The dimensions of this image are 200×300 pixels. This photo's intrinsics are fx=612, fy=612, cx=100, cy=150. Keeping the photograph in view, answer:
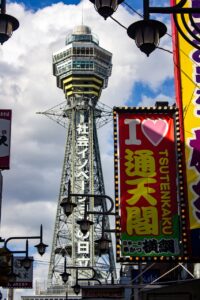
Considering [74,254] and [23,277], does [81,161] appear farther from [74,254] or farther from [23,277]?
[23,277]

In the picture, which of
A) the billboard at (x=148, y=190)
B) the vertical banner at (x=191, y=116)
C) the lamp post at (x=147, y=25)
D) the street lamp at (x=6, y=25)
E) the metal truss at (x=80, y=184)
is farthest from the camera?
the metal truss at (x=80, y=184)

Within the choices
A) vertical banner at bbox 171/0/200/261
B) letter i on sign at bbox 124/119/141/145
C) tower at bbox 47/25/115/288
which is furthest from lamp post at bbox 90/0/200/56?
tower at bbox 47/25/115/288

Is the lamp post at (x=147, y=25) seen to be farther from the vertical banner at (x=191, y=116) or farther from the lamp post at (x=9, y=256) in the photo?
the lamp post at (x=9, y=256)

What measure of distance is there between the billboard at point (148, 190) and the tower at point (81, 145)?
9801 centimetres

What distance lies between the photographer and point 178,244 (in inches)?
778

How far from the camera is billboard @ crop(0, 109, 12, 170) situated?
1020 inches

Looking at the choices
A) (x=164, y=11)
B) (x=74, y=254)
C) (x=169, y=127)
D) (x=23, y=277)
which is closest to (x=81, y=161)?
(x=74, y=254)

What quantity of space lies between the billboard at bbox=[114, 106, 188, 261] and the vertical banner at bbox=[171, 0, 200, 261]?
974mm

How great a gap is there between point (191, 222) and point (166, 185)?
185 cm

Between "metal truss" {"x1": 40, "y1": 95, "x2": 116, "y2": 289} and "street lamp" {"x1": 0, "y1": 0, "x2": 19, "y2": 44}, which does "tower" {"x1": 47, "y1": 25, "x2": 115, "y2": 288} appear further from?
"street lamp" {"x1": 0, "y1": 0, "x2": 19, "y2": 44}

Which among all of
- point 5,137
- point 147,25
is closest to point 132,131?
point 5,137

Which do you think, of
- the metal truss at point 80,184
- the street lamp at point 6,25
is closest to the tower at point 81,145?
the metal truss at point 80,184

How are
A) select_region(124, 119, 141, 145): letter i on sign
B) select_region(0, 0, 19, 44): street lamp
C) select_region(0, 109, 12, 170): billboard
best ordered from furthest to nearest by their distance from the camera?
select_region(0, 109, 12, 170): billboard, select_region(124, 119, 141, 145): letter i on sign, select_region(0, 0, 19, 44): street lamp

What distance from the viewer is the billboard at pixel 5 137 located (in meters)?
25.9
